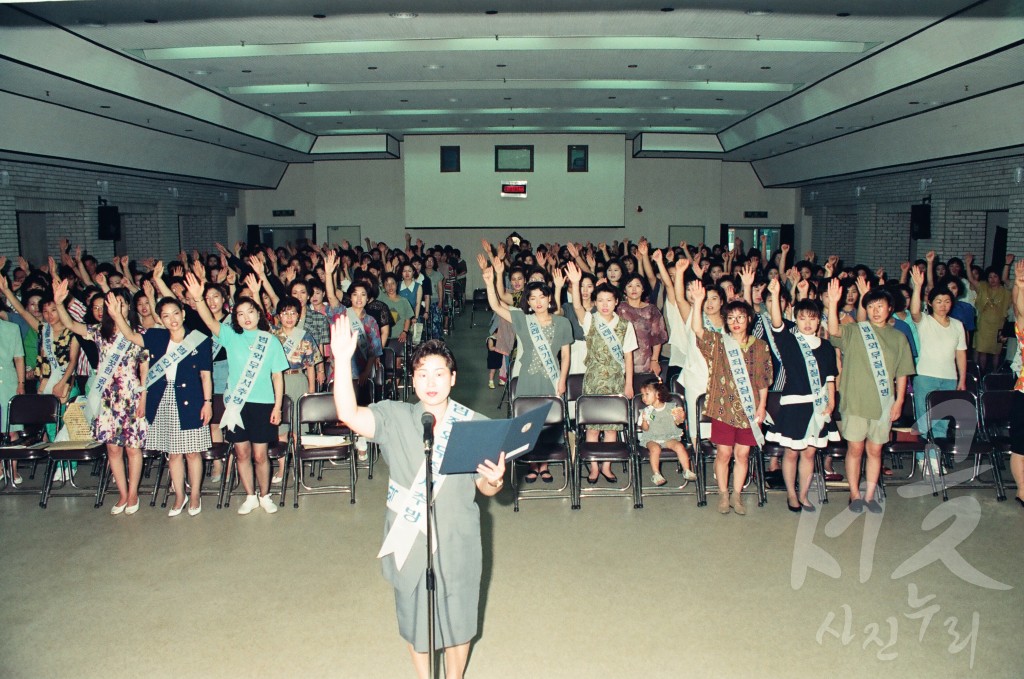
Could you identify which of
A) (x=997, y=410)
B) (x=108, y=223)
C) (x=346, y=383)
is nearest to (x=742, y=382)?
(x=997, y=410)

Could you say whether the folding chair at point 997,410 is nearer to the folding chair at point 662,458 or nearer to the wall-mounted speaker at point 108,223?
the folding chair at point 662,458

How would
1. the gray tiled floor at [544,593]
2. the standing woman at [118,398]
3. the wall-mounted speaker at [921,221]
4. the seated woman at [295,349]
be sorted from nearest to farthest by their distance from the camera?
the gray tiled floor at [544,593], the standing woman at [118,398], the seated woman at [295,349], the wall-mounted speaker at [921,221]

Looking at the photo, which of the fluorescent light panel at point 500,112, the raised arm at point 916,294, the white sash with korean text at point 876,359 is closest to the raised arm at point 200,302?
the white sash with korean text at point 876,359

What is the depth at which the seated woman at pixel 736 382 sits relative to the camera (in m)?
5.57

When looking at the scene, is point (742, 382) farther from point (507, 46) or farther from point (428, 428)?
point (507, 46)

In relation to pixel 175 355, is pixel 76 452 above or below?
below

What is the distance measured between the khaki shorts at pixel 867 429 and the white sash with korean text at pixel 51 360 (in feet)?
21.0

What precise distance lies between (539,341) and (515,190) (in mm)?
13213

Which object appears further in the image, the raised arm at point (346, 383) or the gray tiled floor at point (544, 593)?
the gray tiled floor at point (544, 593)

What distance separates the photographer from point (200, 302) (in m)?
5.85

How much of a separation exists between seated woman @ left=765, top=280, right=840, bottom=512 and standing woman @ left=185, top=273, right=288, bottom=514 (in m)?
3.71

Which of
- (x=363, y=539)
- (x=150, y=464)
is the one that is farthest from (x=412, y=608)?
(x=150, y=464)

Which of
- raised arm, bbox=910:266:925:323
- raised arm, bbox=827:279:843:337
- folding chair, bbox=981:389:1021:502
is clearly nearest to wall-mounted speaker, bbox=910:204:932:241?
raised arm, bbox=910:266:925:323

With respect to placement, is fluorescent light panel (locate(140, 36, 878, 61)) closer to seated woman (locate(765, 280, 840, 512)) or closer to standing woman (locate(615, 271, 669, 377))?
standing woman (locate(615, 271, 669, 377))
